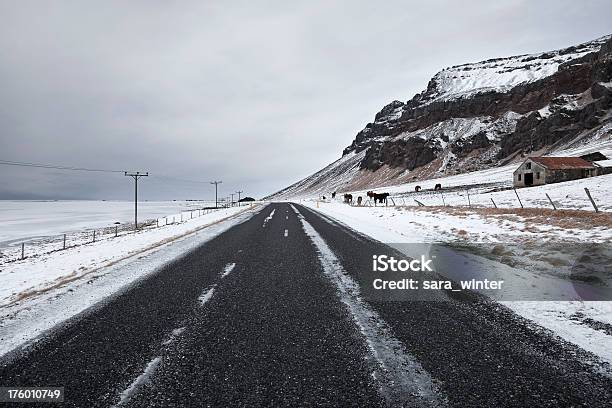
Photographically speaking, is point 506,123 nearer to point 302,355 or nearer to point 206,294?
point 206,294

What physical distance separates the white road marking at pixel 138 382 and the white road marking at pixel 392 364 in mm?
2208

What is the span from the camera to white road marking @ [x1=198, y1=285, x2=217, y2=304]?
5.91 meters

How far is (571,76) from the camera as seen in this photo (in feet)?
445

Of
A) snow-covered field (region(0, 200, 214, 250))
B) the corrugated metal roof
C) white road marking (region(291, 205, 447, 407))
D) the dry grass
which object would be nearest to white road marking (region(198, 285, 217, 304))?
white road marking (region(291, 205, 447, 407))

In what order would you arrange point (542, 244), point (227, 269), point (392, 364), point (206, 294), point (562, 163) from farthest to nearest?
point (562, 163)
point (542, 244)
point (227, 269)
point (206, 294)
point (392, 364)

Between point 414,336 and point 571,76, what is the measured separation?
576ft

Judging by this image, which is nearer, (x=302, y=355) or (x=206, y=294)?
(x=302, y=355)

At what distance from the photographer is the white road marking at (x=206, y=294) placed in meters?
5.91

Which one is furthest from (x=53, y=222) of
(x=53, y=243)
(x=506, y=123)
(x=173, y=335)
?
(x=506, y=123)

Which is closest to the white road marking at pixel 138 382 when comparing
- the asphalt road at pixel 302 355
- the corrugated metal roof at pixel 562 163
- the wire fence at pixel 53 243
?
the asphalt road at pixel 302 355

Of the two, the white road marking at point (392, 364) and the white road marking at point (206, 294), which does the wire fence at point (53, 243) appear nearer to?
the white road marking at point (206, 294)

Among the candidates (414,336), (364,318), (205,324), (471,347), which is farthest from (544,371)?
(205,324)

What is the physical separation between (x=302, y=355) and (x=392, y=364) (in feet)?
3.11

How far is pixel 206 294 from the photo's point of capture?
6.29 metres
